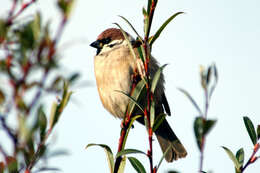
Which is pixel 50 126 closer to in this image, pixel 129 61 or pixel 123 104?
pixel 129 61

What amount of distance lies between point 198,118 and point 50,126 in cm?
34

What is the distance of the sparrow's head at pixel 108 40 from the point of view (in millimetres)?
3840

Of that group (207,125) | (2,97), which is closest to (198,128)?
(207,125)

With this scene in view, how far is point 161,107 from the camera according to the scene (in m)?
3.90

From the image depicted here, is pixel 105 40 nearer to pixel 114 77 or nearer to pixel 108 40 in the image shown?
pixel 108 40

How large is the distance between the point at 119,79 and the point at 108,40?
2.32ft

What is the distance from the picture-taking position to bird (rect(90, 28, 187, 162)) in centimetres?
338

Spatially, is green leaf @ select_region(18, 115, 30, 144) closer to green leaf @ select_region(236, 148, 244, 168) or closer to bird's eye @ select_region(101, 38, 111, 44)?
green leaf @ select_region(236, 148, 244, 168)

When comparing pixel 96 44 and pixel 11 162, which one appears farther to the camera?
pixel 96 44

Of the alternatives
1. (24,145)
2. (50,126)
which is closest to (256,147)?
(50,126)

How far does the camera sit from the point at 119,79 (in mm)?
3395

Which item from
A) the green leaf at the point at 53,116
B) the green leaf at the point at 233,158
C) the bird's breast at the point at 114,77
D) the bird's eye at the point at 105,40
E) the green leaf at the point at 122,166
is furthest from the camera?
the bird's eye at the point at 105,40

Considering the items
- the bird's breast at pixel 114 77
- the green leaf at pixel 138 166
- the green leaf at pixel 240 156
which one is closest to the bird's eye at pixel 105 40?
the bird's breast at pixel 114 77

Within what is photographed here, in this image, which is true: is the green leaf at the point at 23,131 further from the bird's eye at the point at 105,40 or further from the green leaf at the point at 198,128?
the bird's eye at the point at 105,40
